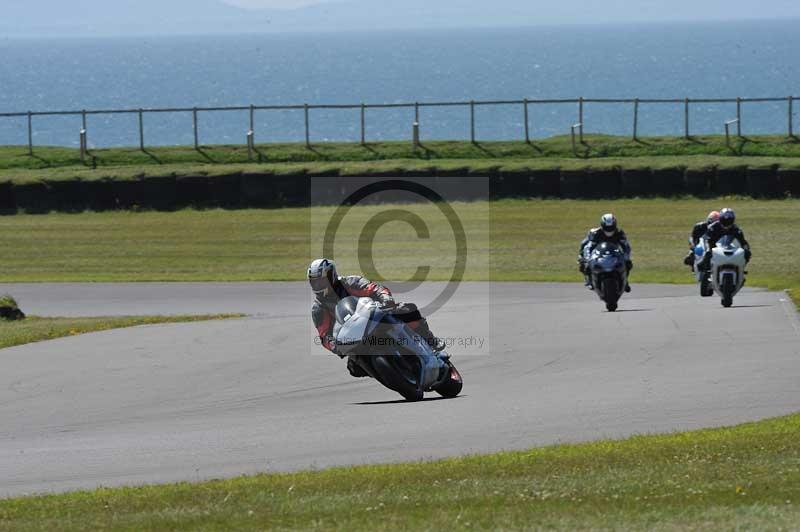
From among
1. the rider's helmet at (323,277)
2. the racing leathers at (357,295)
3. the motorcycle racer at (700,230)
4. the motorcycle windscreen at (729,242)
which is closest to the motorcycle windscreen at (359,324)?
the racing leathers at (357,295)

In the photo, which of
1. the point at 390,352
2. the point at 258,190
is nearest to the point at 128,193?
the point at 258,190

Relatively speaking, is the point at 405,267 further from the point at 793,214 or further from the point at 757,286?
the point at 793,214

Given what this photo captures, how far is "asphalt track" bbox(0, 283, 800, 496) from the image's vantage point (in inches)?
508

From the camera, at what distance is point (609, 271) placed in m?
22.7

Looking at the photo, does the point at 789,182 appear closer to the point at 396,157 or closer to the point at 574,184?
the point at 574,184

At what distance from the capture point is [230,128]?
136 metres

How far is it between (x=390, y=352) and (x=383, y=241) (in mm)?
22057

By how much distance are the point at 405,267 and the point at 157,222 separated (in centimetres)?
Answer: 1025

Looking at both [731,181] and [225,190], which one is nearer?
[731,181]

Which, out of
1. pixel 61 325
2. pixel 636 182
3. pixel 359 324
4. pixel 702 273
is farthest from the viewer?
pixel 636 182

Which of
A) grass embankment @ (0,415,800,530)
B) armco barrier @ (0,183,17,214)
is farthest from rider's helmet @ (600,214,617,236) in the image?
armco barrier @ (0,183,17,214)

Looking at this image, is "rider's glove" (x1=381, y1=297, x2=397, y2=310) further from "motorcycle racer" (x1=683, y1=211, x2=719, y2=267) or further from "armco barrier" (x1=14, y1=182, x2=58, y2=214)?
"armco barrier" (x1=14, y1=182, x2=58, y2=214)

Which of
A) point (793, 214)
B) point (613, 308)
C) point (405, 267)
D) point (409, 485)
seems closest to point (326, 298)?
point (409, 485)

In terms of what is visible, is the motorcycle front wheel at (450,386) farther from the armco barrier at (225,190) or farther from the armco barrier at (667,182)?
the armco barrier at (225,190)
